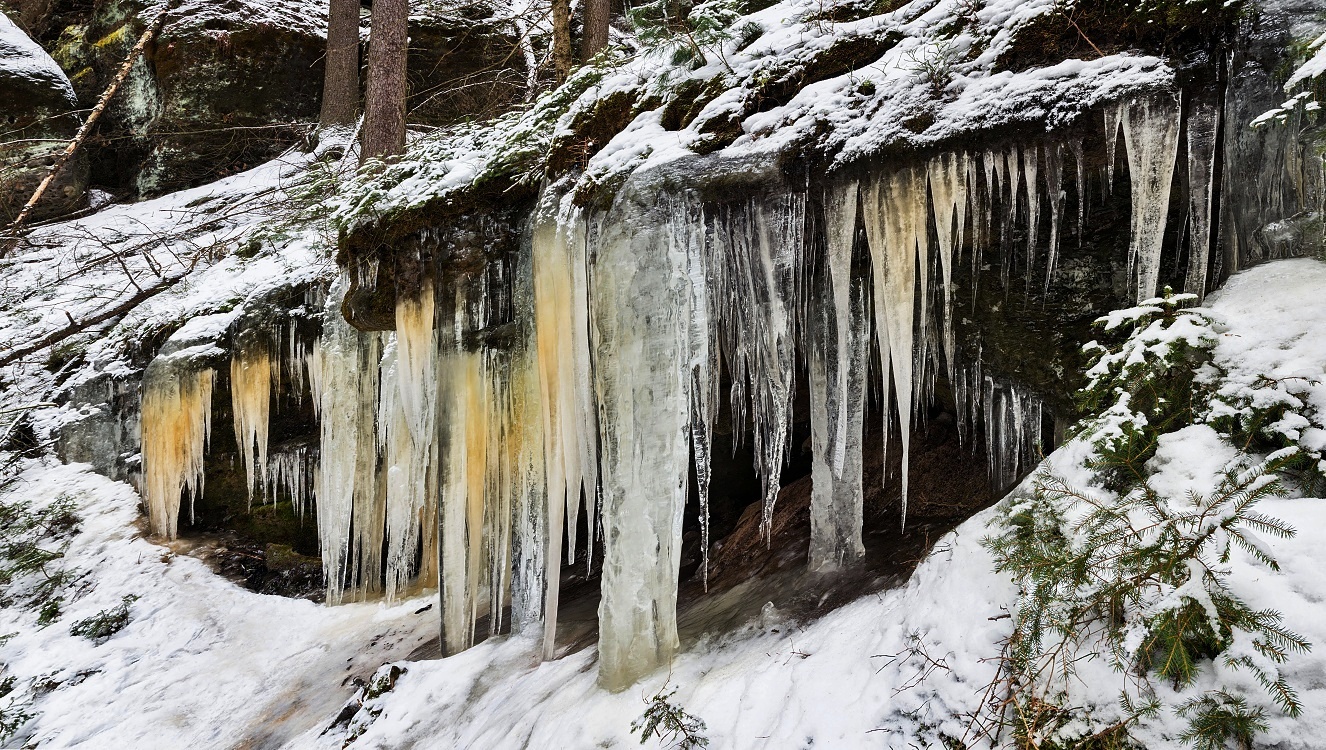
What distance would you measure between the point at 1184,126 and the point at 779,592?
3151 millimetres

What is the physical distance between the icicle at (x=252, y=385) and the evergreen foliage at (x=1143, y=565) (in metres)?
6.92

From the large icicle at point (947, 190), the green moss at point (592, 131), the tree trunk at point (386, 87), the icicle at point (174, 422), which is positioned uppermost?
the tree trunk at point (386, 87)

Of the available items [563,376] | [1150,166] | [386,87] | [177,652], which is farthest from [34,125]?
[1150,166]

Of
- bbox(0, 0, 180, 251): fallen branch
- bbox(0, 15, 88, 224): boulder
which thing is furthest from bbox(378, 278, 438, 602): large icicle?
bbox(0, 15, 88, 224): boulder

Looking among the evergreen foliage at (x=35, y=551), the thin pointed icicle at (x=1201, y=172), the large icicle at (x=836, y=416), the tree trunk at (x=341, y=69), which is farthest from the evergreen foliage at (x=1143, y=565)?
the tree trunk at (x=341, y=69)

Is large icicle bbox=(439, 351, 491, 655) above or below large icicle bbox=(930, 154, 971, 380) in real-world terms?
below

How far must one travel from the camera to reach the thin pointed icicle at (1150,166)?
3057 mm

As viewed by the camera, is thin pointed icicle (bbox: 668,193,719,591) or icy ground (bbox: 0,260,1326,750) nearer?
icy ground (bbox: 0,260,1326,750)

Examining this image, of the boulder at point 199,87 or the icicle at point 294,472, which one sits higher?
the boulder at point 199,87

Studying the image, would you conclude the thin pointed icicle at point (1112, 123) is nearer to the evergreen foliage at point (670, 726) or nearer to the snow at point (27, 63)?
the evergreen foliage at point (670, 726)

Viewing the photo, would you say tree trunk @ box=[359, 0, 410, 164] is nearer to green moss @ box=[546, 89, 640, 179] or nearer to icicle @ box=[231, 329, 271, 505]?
icicle @ box=[231, 329, 271, 505]

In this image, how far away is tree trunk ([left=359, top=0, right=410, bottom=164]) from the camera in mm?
8023

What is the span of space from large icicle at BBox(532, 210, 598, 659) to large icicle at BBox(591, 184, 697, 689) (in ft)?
0.96

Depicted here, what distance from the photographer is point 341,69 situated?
11039 mm
